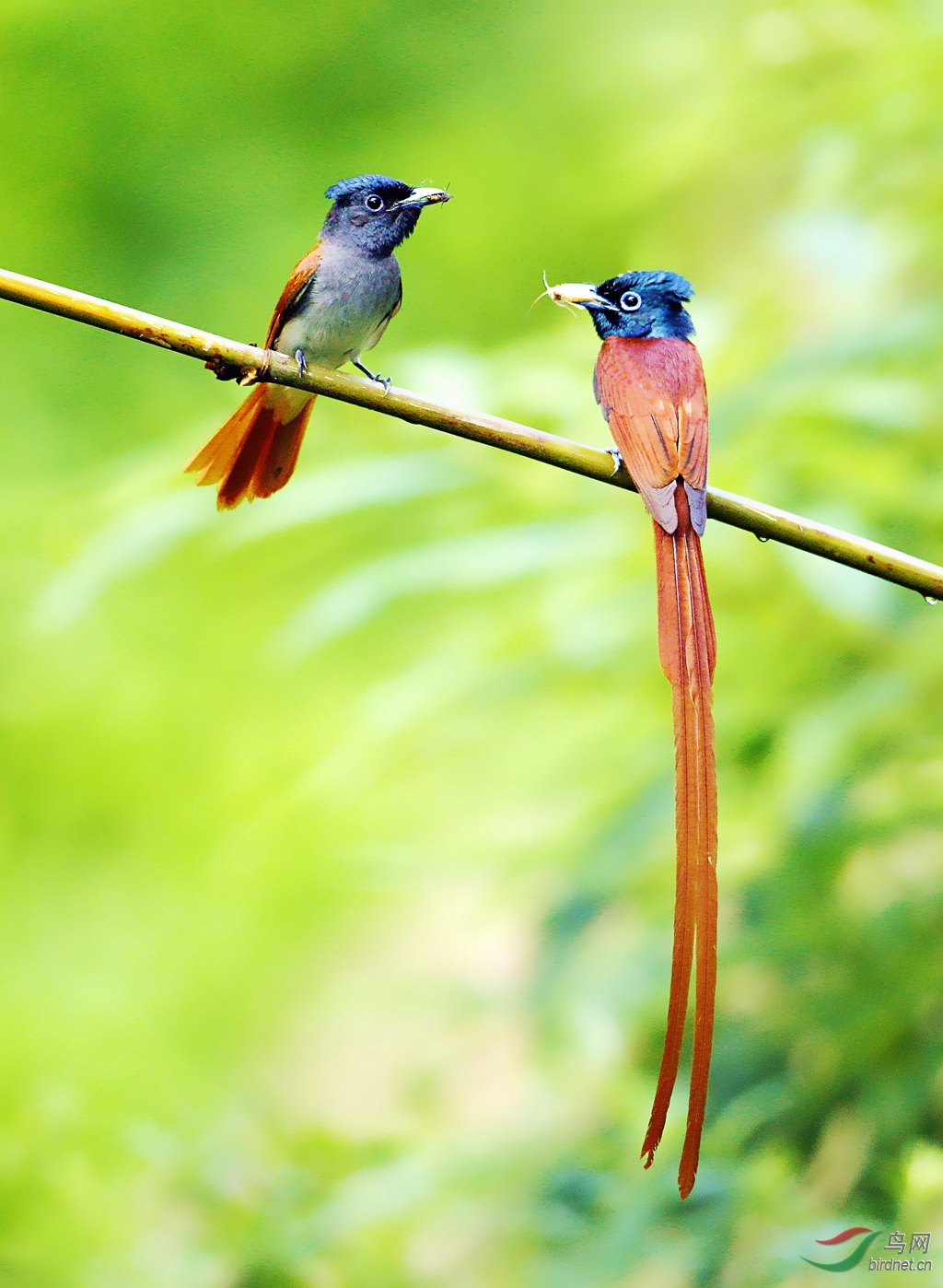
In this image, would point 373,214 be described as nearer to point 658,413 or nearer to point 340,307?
point 340,307

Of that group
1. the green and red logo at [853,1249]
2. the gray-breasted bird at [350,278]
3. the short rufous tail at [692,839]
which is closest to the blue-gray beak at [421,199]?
the gray-breasted bird at [350,278]

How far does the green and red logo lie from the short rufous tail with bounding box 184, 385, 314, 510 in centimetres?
90

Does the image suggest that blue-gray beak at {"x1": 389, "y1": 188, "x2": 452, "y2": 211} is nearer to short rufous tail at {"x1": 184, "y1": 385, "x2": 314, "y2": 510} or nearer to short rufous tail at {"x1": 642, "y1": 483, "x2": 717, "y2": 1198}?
short rufous tail at {"x1": 184, "y1": 385, "x2": 314, "y2": 510}

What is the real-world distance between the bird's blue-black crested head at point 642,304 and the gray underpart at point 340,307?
0.28 meters

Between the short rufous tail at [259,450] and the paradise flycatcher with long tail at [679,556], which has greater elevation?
the short rufous tail at [259,450]

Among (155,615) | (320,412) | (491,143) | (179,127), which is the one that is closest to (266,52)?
(179,127)

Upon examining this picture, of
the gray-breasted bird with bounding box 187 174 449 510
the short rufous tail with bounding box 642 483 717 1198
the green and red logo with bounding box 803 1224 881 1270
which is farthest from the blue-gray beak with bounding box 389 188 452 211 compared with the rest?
the green and red logo with bounding box 803 1224 881 1270

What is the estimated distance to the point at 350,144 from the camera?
3.34 metres

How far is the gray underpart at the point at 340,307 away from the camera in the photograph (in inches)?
49.4

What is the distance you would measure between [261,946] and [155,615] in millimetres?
906

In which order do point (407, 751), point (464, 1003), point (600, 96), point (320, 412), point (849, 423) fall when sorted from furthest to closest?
1. point (600, 96)
2. point (407, 751)
3. point (320, 412)
4. point (464, 1003)
5. point (849, 423)

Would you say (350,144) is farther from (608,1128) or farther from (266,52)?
(608,1128)
